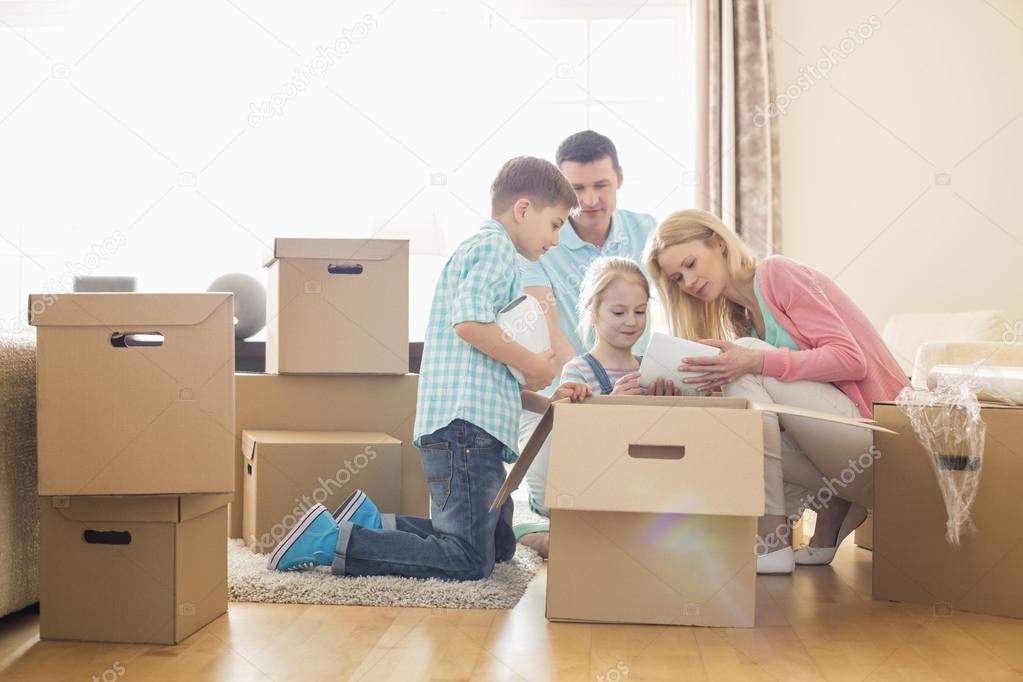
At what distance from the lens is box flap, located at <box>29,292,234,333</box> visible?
4.83 feet

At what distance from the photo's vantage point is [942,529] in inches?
69.9

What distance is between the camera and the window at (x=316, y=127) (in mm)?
3666

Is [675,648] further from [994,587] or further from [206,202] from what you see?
[206,202]

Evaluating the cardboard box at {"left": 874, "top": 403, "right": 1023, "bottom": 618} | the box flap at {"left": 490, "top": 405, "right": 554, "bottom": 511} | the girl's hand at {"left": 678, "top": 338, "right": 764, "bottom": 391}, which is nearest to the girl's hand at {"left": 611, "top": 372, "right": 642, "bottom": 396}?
the girl's hand at {"left": 678, "top": 338, "right": 764, "bottom": 391}

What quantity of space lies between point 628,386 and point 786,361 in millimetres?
321

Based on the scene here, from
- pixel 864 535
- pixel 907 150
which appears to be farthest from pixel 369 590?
pixel 907 150

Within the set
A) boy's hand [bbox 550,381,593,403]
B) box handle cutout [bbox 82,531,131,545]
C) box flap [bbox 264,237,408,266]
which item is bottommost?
box handle cutout [bbox 82,531,131,545]

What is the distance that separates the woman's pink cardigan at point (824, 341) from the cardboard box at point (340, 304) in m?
0.88

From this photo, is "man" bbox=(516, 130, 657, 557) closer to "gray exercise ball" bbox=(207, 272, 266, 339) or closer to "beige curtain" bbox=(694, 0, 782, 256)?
"beige curtain" bbox=(694, 0, 782, 256)

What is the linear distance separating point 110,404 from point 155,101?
2568 mm

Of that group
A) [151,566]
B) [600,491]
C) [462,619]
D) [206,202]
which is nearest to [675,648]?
[600,491]

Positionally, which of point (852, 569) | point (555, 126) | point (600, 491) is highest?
point (555, 126)

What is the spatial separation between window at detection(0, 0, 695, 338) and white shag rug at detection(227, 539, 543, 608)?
1.86 m

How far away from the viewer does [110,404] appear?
148 centimetres
